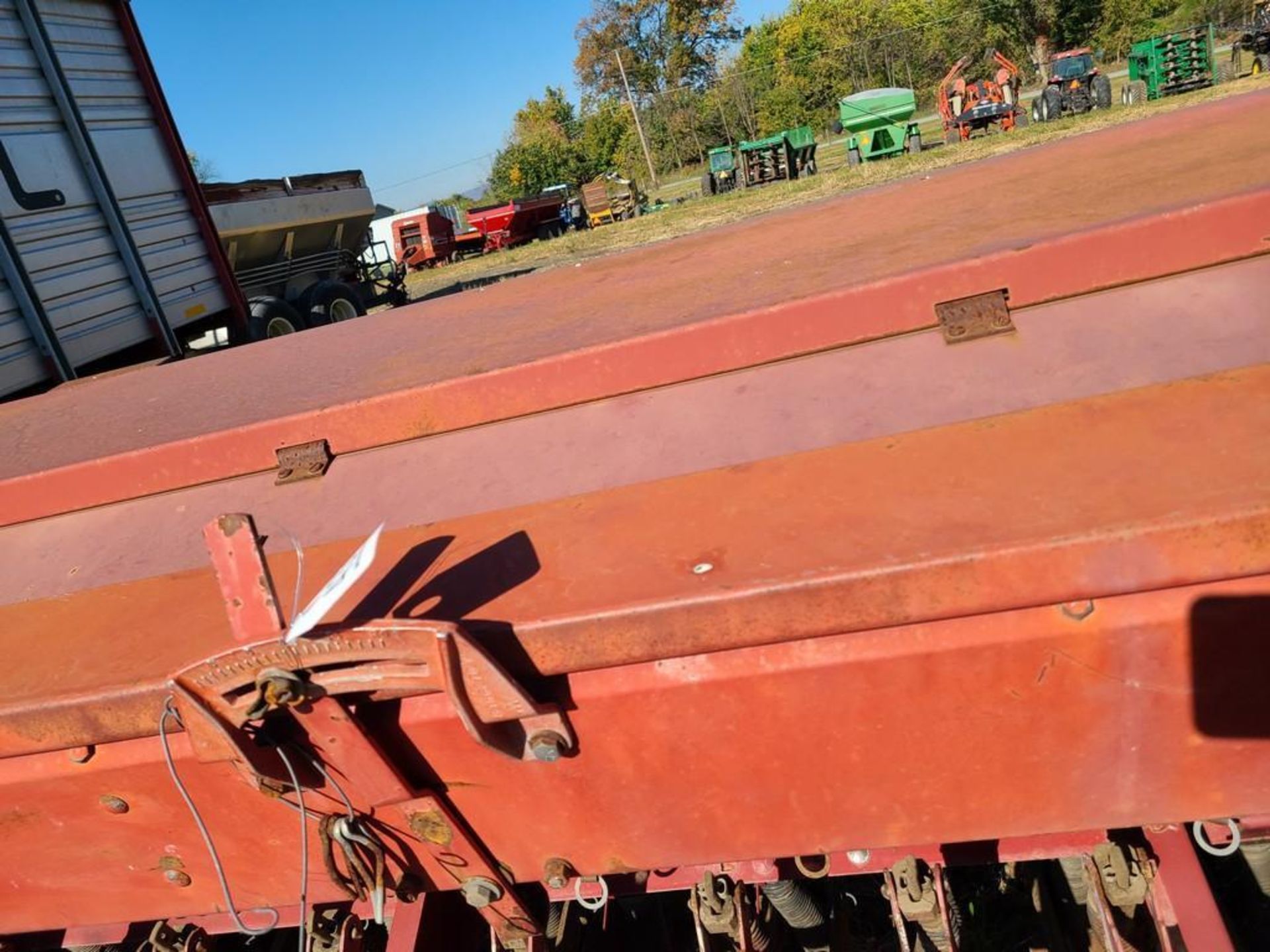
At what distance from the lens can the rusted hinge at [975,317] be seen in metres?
1.32

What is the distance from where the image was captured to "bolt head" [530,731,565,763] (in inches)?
44.6

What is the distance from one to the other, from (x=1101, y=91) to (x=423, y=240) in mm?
16587

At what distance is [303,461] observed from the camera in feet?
5.10

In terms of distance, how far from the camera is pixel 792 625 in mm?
1013

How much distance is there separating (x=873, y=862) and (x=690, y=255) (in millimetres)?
1789

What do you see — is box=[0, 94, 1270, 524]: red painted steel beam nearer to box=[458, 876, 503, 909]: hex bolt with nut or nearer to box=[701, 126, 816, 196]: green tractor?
box=[458, 876, 503, 909]: hex bolt with nut

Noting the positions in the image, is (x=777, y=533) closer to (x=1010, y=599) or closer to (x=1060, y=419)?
(x=1010, y=599)

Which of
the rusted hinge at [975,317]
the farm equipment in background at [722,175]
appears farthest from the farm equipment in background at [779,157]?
the rusted hinge at [975,317]

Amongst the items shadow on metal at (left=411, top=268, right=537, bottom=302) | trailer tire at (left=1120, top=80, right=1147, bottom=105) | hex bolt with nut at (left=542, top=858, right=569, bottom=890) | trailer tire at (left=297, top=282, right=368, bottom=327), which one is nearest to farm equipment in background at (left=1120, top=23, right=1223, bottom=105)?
trailer tire at (left=1120, top=80, right=1147, bottom=105)

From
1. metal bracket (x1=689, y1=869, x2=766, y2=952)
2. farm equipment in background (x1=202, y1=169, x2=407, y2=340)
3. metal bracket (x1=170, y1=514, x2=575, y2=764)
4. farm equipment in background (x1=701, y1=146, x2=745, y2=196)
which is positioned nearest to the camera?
metal bracket (x1=170, y1=514, x2=575, y2=764)

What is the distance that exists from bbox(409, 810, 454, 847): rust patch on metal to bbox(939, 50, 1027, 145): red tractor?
2086 centimetres

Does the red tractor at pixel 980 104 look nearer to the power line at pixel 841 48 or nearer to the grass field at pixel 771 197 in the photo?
the grass field at pixel 771 197

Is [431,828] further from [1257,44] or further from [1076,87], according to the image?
[1257,44]

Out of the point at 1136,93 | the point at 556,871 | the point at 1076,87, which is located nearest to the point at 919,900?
the point at 556,871
